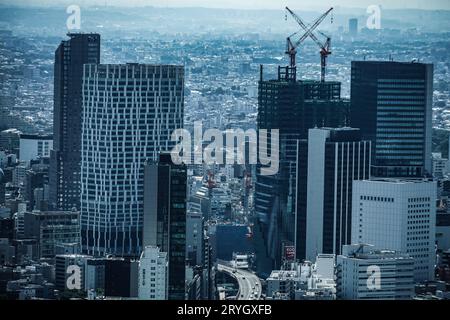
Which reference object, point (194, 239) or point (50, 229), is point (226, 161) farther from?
point (194, 239)

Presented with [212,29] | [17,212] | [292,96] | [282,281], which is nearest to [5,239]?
[17,212]

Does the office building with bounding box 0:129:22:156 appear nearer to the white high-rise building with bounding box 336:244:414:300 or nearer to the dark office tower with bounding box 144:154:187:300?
the dark office tower with bounding box 144:154:187:300

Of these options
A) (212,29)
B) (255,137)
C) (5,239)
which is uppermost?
(212,29)

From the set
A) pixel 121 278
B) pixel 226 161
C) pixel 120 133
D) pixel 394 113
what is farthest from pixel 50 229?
pixel 394 113

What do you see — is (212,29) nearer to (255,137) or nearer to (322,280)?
(322,280)

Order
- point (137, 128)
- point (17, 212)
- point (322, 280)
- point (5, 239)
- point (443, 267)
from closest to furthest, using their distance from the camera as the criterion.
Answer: point (322, 280) → point (443, 267) → point (5, 239) → point (17, 212) → point (137, 128)

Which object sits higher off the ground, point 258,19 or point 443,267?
point 258,19

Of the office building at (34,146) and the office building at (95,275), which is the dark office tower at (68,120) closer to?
the office building at (34,146)

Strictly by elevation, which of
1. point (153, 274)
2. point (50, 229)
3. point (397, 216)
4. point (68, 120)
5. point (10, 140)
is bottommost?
point (50, 229)
